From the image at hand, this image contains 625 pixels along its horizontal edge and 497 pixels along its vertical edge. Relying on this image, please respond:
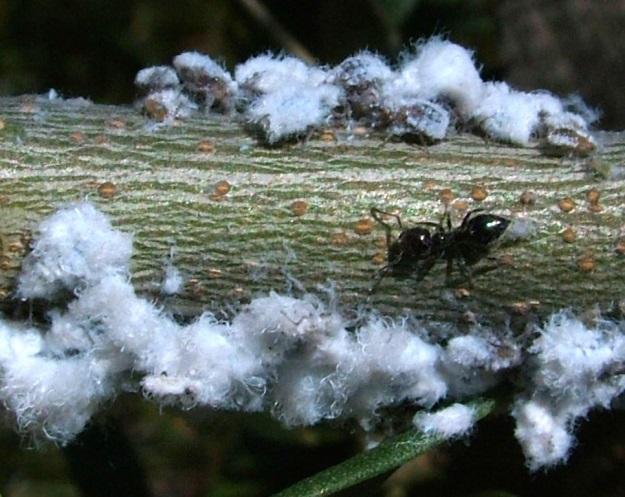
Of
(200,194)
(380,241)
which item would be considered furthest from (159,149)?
(380,241)

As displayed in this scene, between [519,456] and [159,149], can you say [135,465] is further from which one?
[519,456]

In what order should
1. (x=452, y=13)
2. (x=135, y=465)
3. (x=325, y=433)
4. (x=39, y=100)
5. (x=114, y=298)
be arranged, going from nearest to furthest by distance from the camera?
(x=114, y=298)
(x=39, y=100)
(x=135, y=465)
(x=325, y=433)
(x=452, y=13)

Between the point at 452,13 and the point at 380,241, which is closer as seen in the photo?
the point at 380,241

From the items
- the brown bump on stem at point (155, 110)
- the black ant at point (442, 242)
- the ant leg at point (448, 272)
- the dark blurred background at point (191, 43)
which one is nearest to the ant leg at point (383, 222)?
the black ant at point (442, 242)

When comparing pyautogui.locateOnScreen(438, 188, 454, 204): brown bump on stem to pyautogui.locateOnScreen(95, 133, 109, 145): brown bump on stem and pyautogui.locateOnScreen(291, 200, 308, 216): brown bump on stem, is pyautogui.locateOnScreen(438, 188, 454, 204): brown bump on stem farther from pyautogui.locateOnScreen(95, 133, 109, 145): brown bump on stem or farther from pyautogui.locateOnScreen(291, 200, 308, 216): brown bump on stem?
pyautogui.locateOnScreen(95, 133, 109, 145): brown bump on stem

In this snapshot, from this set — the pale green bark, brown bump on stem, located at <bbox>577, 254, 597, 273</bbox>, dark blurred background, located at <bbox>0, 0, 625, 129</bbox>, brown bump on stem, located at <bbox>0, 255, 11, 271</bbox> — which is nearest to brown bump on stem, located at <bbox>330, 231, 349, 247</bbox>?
the pale green bark
